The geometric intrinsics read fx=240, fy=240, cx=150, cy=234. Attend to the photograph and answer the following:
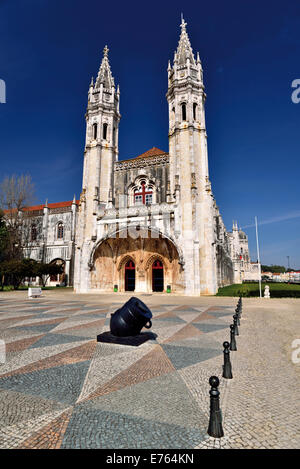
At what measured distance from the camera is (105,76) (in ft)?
89.7

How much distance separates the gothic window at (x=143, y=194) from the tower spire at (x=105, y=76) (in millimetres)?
12390

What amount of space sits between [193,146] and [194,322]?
17.6 meters

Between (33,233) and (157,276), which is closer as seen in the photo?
(157,276)

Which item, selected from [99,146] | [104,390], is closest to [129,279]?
[99,146]

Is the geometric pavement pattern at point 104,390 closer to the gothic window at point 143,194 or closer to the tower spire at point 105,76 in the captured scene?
the gothic window at point 143,194

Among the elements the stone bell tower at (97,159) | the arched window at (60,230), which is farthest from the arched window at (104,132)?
the arched window at (60,230)

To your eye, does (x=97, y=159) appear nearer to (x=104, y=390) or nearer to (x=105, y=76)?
(x=105, y=76)

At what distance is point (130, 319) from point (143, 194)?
63.8 ft

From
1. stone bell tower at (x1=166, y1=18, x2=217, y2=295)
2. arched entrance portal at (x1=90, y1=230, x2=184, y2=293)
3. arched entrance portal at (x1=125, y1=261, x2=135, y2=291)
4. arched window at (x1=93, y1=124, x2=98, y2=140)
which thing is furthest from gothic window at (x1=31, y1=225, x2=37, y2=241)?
stone bell tower at (x1=166, y1=18, x2=217, y2=295)

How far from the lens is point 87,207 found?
77.9 ft

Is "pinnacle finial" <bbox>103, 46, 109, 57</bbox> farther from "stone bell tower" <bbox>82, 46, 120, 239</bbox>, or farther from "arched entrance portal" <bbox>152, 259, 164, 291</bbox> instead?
"arched entrance portal" <bbox>152, 259, 164, 291</bbox>

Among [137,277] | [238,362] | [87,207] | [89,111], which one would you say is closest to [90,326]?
[238,362]

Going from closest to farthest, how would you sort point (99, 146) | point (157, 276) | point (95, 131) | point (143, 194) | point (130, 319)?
1. point (130, 319)
2. point (157, 276)
3. point (143, 194)
4. point (99, 146)
5. point (95, 131)

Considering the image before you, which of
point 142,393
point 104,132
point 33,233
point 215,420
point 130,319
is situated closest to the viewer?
point 215,420
